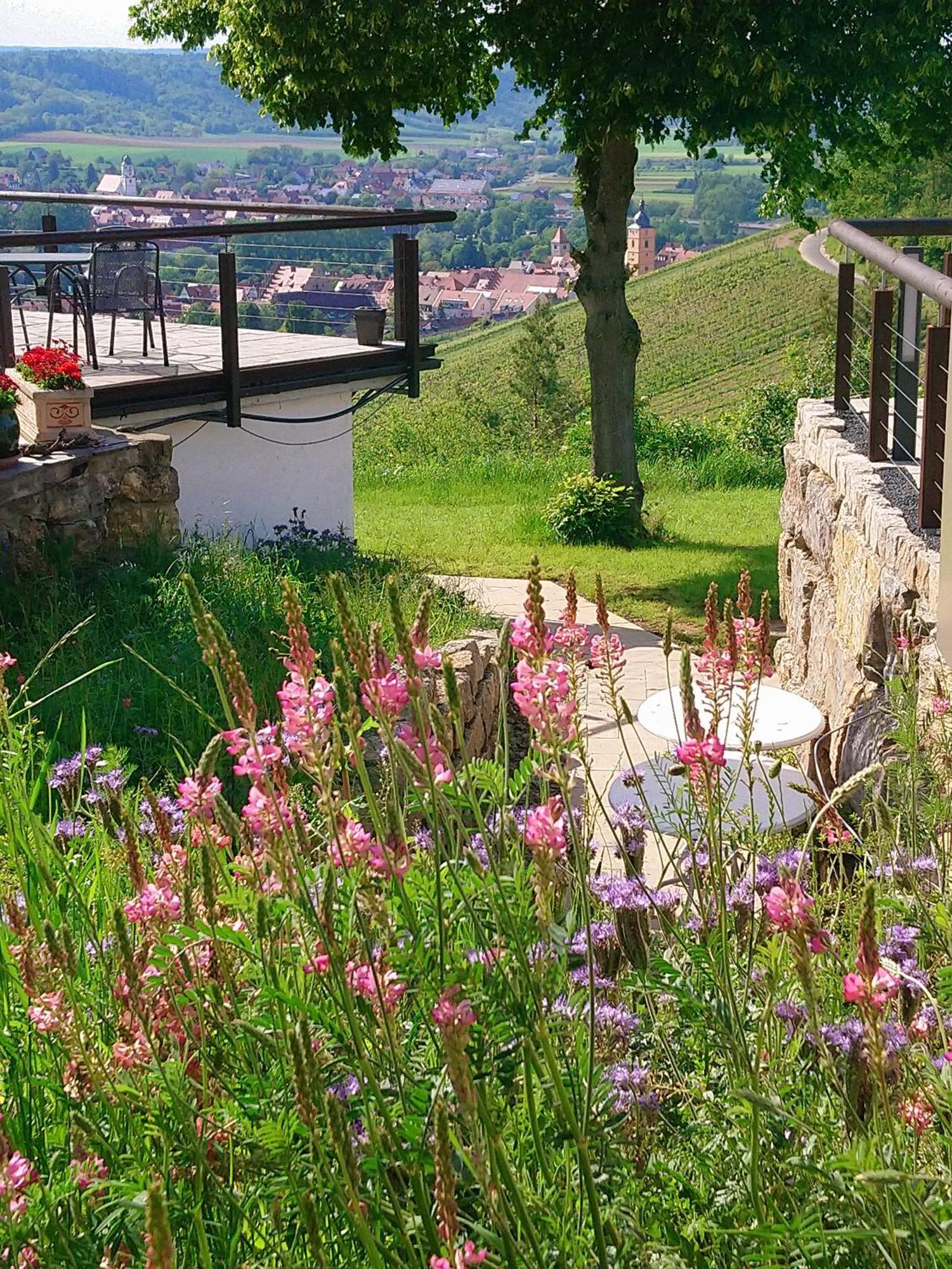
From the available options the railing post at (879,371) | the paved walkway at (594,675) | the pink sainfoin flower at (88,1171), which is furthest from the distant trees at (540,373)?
→ the pink sainfoin flower at (88,1171)

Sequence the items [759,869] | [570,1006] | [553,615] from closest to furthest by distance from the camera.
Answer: [570,1006], [759,869], [553,615]

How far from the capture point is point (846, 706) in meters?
6.00

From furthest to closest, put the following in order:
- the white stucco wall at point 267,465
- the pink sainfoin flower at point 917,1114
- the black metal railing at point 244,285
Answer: the white stucco wall at point 267,465 → the black metal railing at point 244,285 → the pink sainfoin flower at point 917,1114

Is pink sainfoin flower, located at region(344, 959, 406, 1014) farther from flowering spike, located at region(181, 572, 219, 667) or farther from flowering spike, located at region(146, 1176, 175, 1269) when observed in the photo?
flowering spike, located at region(146, 1176, 175, 1269)

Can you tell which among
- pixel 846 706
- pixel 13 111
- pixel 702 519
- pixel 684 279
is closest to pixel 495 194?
pixel 684 279

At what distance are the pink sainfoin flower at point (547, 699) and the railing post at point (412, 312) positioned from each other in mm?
11244

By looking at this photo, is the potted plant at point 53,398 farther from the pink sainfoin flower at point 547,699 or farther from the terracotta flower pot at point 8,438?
the pink sainfoin flower at point 547,699

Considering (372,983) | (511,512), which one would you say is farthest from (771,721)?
(511,512)

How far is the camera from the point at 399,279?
12.5 metres

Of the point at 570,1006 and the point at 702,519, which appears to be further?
the point at 702,519

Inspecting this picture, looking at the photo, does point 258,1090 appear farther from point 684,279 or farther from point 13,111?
point 13,111

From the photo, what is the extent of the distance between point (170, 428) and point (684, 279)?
2220 inches

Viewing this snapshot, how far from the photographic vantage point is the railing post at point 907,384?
6.57 metres

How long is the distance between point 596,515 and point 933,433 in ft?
26.5
